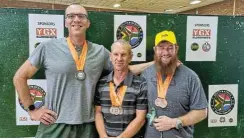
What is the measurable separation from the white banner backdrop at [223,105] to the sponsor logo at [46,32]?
156 cm

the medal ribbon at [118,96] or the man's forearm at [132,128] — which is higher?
the medal ribbon at [118,96]

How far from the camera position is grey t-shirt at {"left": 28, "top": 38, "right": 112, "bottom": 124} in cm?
181

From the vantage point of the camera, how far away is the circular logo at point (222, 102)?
244 centimetres

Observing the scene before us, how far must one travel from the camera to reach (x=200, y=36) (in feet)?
7.86

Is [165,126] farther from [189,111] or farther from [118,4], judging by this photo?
[118,4]

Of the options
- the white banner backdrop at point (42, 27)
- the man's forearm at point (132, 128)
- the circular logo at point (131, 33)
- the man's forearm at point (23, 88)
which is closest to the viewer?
the man's forearm at point (132, 128)

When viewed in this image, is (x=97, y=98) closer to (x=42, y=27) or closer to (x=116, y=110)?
(x=116, y=110)

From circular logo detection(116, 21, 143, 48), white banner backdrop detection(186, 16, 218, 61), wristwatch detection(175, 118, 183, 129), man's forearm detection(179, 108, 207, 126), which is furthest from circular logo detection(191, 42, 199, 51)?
wristwatch detection(175, 118, 183, 129)

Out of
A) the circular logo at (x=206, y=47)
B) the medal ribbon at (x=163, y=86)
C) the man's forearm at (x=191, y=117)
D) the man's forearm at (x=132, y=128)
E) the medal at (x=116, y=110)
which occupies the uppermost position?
the circular logo at (x=206, y=47)

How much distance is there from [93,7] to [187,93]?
31.2 ft

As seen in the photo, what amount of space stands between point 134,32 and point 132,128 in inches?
36.6

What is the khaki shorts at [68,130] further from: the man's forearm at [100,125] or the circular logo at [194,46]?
the circular logo at [194,46]

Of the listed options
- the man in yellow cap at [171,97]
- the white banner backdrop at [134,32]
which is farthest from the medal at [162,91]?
the white banner backdrop at [134,32]

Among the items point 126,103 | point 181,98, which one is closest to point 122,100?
point 126,103
